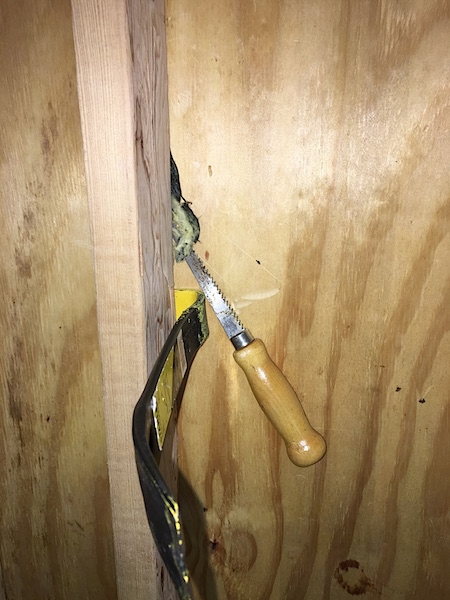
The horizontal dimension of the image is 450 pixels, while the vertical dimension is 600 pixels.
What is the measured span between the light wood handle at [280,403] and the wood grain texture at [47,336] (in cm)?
23

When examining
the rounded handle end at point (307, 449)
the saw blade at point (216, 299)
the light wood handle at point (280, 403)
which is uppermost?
the saw blade at point (216, 299)

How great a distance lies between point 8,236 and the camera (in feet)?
1.91

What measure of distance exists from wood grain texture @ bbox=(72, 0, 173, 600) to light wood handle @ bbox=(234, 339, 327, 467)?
4.8 inches

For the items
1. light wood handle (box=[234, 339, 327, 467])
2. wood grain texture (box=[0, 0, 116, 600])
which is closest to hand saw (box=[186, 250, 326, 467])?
light wood handle (box=[234, 339, 327, 467])

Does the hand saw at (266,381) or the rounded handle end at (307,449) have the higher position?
the hand saw at (266,381)

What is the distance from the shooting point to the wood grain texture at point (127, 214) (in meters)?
0.36

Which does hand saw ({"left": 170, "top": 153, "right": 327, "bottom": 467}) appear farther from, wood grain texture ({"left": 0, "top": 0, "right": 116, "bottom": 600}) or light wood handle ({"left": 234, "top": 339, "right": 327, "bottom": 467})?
wood grain texture ({"left": 0, "top": 0, "right": 116, "bottom": 600})

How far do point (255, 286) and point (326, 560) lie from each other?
48 centimetres

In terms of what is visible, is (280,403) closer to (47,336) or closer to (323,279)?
(323,279)

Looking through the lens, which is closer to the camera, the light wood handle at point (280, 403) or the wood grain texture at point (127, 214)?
the wood grain texture at point (127, 214)

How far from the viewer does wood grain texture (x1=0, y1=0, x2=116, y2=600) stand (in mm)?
526

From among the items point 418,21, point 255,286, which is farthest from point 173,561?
point 418,21

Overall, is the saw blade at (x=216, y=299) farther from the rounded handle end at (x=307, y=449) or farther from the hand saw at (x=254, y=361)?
the rounded handle end at (x=307, y=449)

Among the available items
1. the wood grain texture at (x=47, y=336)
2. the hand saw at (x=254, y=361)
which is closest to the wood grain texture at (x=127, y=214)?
the hand saw at (x=254, y=361)
